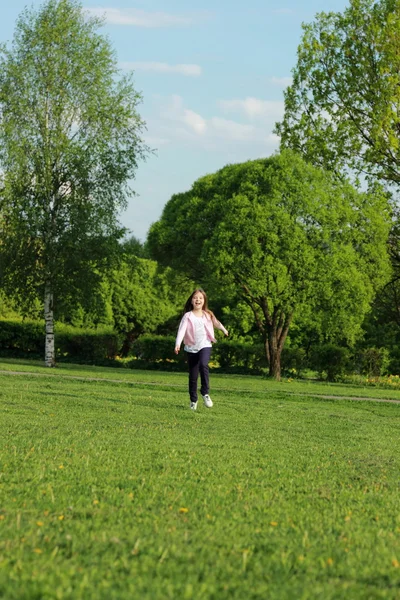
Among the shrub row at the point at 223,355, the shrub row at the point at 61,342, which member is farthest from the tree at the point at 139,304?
the shrub row at the point at 223,355

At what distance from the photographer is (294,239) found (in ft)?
95.0

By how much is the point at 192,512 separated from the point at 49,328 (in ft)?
95.4

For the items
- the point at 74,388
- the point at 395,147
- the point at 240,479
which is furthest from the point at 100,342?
the point at 240,479

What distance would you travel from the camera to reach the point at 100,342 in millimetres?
41094

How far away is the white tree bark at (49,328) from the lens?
109ft

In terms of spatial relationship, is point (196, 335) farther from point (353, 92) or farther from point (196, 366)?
point (353, 92)

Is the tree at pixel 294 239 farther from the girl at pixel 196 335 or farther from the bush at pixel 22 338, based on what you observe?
the girl at pixel 196 335

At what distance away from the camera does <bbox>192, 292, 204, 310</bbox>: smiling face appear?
13.9 m

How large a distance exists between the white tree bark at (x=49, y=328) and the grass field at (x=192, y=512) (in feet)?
71.3

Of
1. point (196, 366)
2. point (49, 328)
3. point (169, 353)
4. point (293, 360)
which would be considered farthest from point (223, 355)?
point (196, 366)

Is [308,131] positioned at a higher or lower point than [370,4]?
lower

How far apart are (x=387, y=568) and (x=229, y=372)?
32.3 m

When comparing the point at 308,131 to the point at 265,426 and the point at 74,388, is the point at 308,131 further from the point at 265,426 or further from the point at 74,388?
the point at 265,426

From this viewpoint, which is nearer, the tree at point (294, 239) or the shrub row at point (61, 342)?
the tree at point (294, 239)
